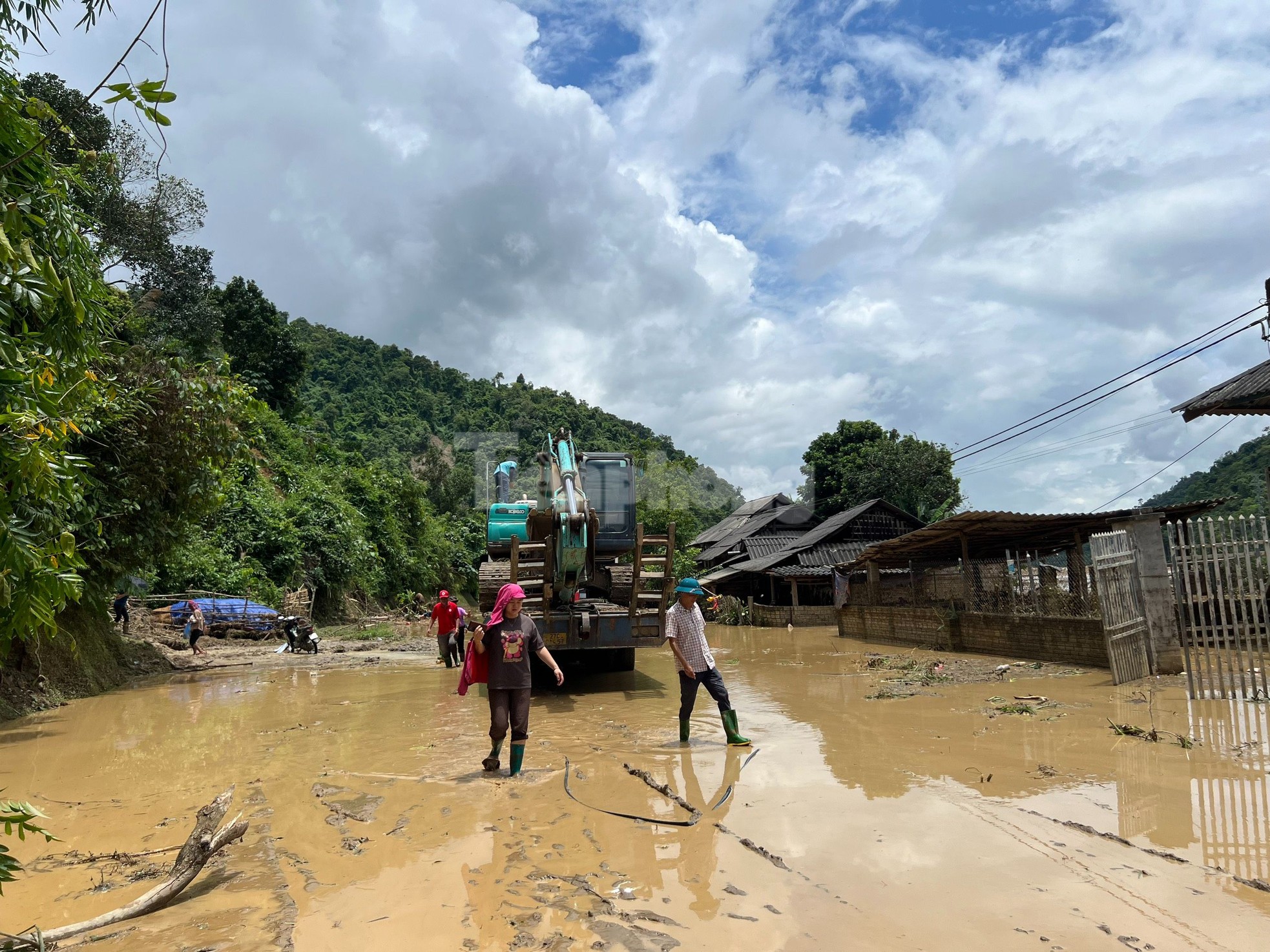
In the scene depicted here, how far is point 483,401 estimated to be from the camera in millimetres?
70500

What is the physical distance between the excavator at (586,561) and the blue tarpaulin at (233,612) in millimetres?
13374

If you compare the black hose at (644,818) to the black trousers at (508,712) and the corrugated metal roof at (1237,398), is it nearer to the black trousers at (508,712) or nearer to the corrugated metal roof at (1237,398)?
the black trousers at (508,712)

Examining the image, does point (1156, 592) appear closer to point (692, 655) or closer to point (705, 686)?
point (705, 686)

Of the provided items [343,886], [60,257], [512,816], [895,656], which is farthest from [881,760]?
[895,656]

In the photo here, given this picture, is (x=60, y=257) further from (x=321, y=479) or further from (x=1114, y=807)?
(x=321, y=479)

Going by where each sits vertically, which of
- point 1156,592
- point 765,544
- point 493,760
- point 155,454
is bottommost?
point 493,760

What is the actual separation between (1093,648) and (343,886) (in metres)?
12.2

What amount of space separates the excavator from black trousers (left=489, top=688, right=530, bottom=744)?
3.62 meters

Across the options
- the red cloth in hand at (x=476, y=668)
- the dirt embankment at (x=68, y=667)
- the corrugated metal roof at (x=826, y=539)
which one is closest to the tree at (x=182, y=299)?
the dirt embankment at (x=68, y=667)

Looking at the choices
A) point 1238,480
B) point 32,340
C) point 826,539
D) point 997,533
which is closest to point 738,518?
point 826,539

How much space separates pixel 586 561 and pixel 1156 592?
777 cm

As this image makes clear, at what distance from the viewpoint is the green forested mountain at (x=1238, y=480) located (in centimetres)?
3794

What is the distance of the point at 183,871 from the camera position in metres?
4.05

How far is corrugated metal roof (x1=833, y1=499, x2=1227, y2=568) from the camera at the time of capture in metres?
14.0
